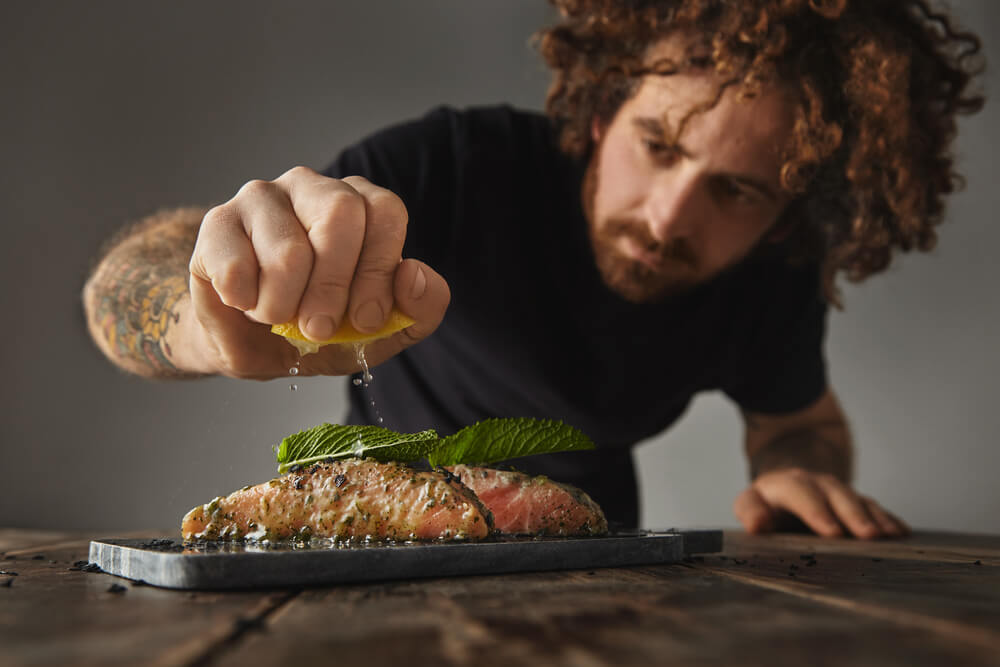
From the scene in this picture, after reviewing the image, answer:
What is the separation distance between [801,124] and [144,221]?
4.87 ft

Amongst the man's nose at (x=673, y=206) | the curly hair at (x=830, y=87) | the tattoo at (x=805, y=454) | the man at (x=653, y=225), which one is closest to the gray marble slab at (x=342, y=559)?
the man at (x=653, y=225)

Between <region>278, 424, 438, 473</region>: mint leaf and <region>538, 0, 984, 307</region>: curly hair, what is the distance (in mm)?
1139

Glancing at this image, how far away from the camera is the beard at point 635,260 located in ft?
6.67

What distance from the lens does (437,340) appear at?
2.12 meters

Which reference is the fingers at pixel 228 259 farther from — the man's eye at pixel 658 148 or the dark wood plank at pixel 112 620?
the man's eye at pixel 658 148

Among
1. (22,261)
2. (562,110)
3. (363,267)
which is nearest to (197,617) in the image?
(363,267)

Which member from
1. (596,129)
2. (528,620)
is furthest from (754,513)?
(528,620)

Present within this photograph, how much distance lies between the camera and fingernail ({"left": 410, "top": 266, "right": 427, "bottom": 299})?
1020 millimetres

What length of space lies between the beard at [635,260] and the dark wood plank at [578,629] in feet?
4.34

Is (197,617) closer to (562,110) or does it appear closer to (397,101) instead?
(562,110)

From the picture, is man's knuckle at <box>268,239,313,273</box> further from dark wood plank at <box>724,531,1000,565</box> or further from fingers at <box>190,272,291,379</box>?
dark wood plank at <box>724,531,1000,565</box>

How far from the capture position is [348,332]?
1028 millimetres

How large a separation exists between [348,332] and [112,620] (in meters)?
0.47

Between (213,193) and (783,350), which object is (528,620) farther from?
(213,193)
